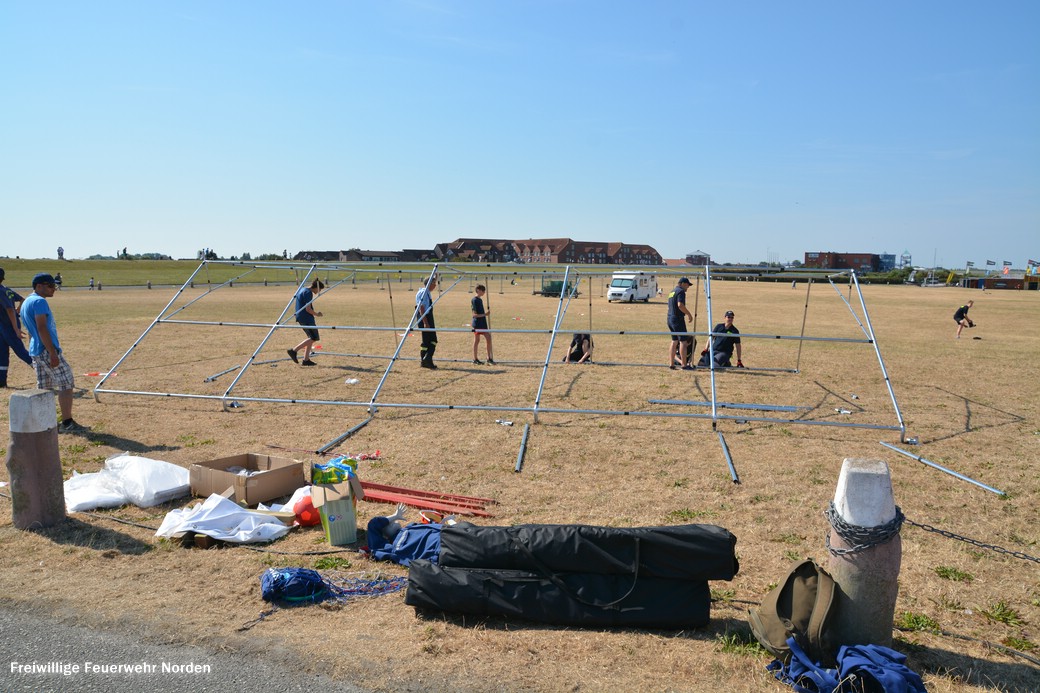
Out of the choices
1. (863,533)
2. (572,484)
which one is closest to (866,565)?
(863,533)

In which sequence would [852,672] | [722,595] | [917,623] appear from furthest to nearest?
[722,595] → [917,623] → [852,672]

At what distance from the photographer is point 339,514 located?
5680 millimetres

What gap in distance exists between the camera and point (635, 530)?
4500mm

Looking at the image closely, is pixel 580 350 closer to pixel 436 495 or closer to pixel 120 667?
pixel 436 495

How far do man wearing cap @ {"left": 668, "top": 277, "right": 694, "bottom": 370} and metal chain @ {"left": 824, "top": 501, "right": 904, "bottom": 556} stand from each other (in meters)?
9.88

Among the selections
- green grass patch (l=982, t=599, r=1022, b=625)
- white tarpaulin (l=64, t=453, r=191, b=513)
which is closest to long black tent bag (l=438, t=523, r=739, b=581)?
green grass patch (l=982, t=599, r=1022, b=625)

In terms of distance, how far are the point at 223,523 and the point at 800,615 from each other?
4762mm

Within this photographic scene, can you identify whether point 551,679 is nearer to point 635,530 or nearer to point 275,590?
point 635,530

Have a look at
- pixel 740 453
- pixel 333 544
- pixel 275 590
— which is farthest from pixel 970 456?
pixel 275 590

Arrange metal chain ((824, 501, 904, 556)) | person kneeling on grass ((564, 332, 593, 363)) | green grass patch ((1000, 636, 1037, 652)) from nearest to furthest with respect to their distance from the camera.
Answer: metal chain ((824, 501, 904, 556)), green grass patch ((1000, 636, 1037, 652)), person kneeling on grass ((564, 332, 593, 363))

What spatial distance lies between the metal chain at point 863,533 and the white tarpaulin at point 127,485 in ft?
20.4

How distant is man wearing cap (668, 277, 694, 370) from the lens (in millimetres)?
14016

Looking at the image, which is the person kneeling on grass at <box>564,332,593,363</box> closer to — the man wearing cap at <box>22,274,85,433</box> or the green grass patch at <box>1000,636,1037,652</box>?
the man wearing cap at <box>22,274,85,433</box>

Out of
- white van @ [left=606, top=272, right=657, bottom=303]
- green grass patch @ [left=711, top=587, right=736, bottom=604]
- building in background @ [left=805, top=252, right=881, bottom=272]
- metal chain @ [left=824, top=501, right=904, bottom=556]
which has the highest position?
building in background @ [left=805, top=252, right=881, bottom=272]
